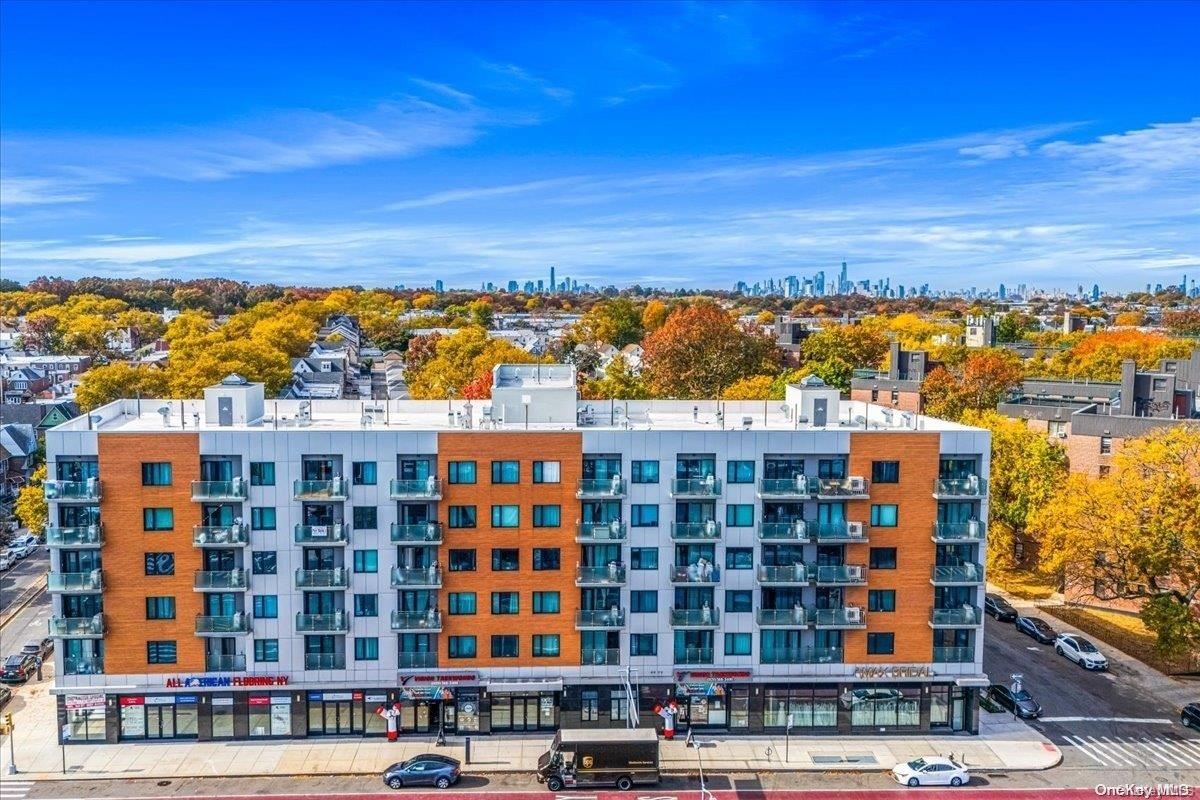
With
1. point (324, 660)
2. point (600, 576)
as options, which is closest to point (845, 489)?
point (600, 576)

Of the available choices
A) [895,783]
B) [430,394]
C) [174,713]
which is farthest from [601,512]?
[430,394]

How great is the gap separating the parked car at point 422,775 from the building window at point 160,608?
44.1 feet

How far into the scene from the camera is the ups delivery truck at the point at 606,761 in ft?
134

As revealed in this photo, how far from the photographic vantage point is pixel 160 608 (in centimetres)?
4441

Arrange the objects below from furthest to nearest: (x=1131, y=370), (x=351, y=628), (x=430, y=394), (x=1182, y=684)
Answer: (x=430, y=394) < (x=1131, y=370) < (x=1182, y=684) < (x=351, y=628)

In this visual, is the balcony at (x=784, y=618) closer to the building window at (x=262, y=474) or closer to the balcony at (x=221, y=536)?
the building window at (x=262, y=474)

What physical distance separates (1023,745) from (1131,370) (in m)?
43.7

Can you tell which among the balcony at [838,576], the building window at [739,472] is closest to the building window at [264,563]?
the building window at [739,472]

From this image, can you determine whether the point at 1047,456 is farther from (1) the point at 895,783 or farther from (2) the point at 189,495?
(2) the point at 189,495

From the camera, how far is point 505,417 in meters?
48.8

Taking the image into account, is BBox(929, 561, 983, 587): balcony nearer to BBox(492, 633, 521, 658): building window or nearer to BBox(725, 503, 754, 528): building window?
BBox(725, 503, 754, 528): building window

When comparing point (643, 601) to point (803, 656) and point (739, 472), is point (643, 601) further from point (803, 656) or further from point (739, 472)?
point (803, 656)

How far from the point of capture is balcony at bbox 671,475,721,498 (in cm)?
4538

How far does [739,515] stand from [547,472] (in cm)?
1003
